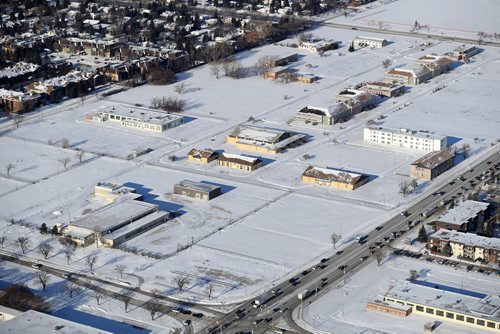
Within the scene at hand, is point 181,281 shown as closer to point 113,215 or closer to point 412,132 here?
point 113,215

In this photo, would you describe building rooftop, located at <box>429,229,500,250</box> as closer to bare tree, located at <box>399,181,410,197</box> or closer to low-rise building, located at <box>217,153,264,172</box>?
bare tree, located at <box>399,181,410,197</box>

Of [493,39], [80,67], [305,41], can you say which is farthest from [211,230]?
[493,39]

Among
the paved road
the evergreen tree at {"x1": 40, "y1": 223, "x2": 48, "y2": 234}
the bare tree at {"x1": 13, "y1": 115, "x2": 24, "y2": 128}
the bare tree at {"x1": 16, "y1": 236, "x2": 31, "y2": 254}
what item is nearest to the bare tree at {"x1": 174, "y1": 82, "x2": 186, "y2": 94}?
the bare tree at {"x1": 13, "y1": 115, "x2": 24, "y2": 128}

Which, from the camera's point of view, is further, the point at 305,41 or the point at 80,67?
the point at 305,41

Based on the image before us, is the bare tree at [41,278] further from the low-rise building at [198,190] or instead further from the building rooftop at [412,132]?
the building rooftop at [412,132]

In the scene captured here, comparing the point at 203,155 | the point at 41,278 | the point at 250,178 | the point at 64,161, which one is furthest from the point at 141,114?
the point at 41,278

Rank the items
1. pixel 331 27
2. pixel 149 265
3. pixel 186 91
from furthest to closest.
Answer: pixel 331 27, pixel 186 91, pixel 149 265

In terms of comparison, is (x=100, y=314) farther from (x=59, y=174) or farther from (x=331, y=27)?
(x=331, y=27)

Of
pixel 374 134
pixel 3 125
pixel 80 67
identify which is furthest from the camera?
pixel 80 67
